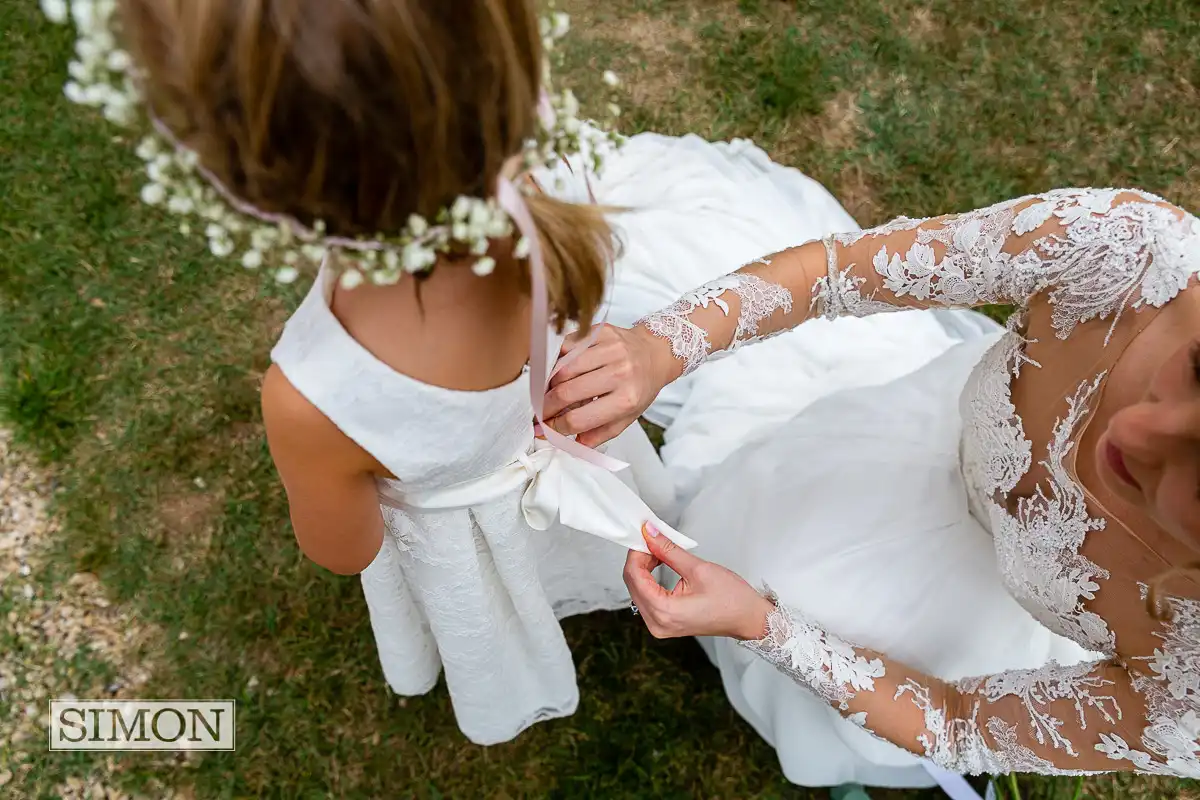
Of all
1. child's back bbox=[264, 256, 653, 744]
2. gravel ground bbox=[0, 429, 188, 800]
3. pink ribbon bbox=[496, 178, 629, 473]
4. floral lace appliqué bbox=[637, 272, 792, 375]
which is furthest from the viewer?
gravel ground bbox=[0, 429, 188, 800]

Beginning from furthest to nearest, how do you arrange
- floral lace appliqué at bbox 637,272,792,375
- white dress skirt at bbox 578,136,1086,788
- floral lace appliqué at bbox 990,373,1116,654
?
white dress skirt at bbox 578,136,1086,788, floral lace appliqué at bbox 637,272,792,375, floral lace appliqué at bbox 990,373,1116,654

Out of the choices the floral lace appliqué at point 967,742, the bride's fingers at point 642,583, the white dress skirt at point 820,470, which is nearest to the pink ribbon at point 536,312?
the bride's fingers at point 642,583

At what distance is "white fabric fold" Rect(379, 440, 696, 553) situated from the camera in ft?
3.95

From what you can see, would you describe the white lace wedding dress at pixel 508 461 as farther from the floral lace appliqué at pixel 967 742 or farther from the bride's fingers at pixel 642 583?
the floral lace appliqué at pixel 967 742

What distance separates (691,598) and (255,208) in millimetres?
819

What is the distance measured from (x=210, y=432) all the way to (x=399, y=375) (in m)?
1.42

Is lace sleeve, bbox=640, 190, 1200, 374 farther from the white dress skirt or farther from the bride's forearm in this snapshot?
the white dress skirt

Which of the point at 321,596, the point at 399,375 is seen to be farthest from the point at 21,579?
the point at 399,375

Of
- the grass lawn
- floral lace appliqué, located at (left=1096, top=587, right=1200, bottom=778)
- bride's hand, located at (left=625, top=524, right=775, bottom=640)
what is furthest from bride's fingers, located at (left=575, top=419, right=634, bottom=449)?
the grass lawn

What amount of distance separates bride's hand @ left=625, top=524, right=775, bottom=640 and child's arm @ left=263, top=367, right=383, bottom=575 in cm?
40

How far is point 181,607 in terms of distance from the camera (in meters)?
2.00

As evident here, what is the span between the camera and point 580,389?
1234 millimetres

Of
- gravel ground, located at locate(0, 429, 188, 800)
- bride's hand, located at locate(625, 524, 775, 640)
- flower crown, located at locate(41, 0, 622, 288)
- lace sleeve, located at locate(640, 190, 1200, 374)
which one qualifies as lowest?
gravel ground, located at locate(0, 429, 188, 800)

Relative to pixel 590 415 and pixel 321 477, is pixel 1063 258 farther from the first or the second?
pixel 321 477
